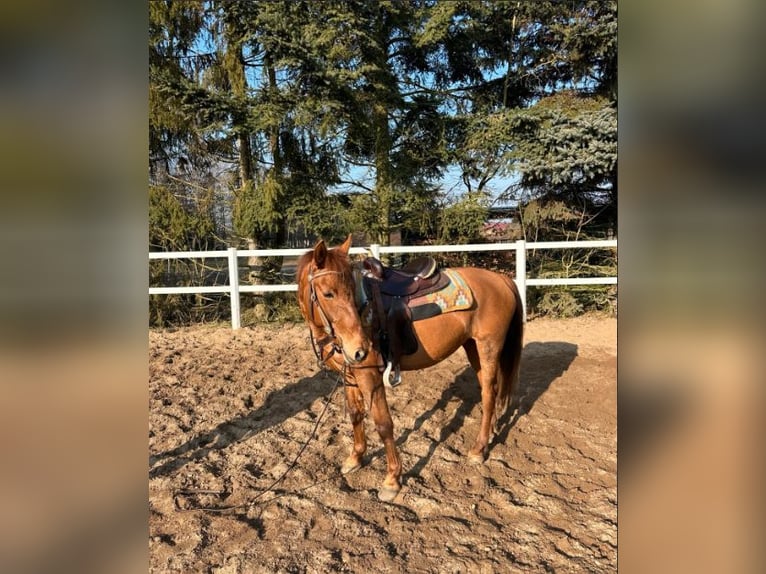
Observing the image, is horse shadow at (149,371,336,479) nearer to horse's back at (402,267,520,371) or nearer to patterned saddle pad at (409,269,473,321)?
horse's back at (402,267,520,371)

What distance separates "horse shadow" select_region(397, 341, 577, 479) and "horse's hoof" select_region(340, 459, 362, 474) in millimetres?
346

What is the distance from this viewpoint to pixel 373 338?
248 centimetres

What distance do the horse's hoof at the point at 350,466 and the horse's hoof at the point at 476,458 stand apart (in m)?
0.75

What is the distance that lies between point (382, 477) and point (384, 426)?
459 millimetres

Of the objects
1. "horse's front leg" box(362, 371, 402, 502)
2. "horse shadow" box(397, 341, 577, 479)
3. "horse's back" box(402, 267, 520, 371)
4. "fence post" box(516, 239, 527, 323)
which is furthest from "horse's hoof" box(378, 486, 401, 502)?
"fence post" box(516, 239, 527, 323)

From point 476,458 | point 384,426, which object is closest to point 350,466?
point 384,426

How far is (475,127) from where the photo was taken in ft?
27.1

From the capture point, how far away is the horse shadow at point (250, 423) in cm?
296

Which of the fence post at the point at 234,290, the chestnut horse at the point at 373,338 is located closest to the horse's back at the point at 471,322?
the chestnut horse at the point at 373,338

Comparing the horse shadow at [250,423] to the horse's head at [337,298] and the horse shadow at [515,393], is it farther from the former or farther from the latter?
the horse's head at [337,298]

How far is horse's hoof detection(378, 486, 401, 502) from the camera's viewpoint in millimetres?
2435
